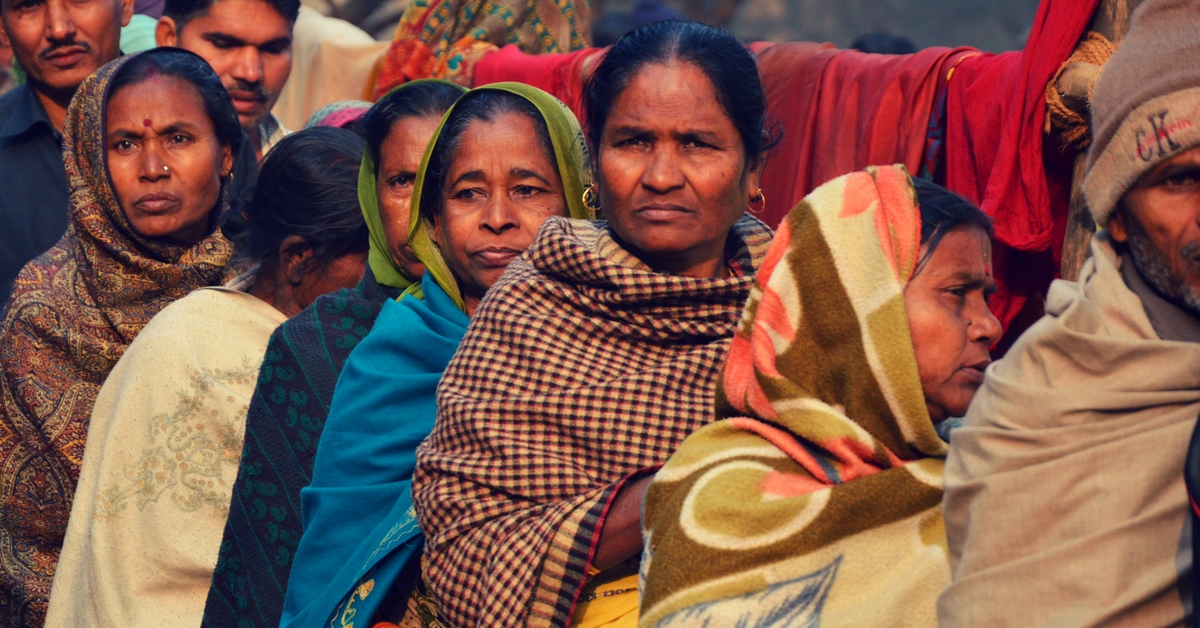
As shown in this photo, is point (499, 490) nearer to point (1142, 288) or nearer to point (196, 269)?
point (1142, 288)

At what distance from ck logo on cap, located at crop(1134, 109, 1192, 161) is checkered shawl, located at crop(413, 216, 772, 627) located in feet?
2.80

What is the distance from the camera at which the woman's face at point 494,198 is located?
10.0ft

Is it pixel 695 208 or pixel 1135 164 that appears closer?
pixel 1135 164

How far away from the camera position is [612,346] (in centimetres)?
253

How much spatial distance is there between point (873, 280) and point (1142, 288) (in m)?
0.36

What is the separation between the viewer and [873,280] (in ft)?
6.51

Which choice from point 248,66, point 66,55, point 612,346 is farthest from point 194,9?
point 612,346

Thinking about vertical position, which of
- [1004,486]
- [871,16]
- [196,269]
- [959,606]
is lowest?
[871,16]

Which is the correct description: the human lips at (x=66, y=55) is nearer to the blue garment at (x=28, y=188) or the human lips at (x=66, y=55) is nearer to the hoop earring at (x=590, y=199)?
the blue garment at (x=28, y=188)

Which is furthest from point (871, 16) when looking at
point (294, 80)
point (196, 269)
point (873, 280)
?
point (873, 280)

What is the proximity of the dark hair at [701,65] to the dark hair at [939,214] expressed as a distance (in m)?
0.63

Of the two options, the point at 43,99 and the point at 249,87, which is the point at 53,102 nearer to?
the point at 43,99

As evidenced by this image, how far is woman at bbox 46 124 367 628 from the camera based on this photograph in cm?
341

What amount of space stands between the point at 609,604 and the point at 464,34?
10.7ft
